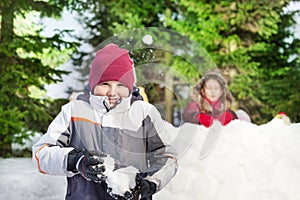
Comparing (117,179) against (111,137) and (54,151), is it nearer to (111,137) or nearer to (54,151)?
(111,137)

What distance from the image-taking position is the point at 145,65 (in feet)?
8.61

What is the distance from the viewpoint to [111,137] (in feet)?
7.18

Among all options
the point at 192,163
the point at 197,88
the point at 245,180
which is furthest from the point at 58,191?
the point at 197,88

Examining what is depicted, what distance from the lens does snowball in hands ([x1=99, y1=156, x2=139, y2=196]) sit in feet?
6.63

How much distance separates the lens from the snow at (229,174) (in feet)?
11.9

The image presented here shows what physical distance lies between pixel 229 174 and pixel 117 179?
Result: 2147mm

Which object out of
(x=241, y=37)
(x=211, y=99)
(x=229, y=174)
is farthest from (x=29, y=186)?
(x=241, y=37)

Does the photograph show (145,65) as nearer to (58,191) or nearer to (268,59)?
(58,191)

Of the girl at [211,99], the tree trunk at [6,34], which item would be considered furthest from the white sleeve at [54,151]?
the tree trunk at [6,34]

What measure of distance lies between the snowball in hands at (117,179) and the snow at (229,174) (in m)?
1.35

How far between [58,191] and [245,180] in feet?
6.12

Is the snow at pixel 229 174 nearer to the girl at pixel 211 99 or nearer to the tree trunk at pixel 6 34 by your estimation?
the girl at pixel 211 99

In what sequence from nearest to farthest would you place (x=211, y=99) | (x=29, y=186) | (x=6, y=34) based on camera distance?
(x=29, y=186) → (x=211, y=99) → (x=6, y=34)

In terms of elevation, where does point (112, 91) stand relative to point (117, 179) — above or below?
above
